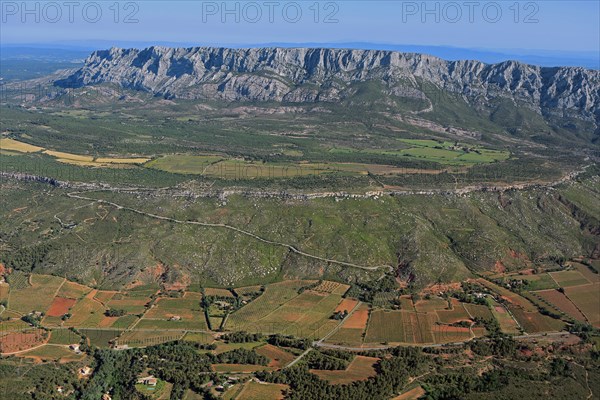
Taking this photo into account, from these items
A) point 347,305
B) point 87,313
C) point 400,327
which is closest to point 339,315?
point 347,305

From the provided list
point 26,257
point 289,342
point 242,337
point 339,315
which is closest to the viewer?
point 289,342

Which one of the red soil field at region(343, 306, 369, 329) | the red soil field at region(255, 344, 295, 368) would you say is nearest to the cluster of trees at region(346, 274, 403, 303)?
the red soil field at region(343, 306, 369, 329)

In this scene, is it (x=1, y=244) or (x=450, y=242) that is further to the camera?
(x=450, y=242)

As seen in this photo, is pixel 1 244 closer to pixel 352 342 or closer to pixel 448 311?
pixel 352 342

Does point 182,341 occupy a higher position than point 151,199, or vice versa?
point 151,199

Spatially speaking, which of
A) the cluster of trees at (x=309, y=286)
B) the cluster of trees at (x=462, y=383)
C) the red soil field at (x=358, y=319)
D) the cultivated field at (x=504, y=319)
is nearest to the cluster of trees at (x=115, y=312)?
the cluster of trees at (x=309, y=286)

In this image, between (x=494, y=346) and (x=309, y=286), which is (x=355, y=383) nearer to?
(x=494, y=346)

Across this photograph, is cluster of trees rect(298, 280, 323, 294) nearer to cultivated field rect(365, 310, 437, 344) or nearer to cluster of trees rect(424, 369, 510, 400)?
cultivated field rect(365, 310, 437, 344)

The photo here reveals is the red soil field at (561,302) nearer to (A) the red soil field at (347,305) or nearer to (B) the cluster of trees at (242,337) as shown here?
(A) the red soil field at (347,305)

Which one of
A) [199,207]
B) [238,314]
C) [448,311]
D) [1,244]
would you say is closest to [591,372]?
[448,311]
